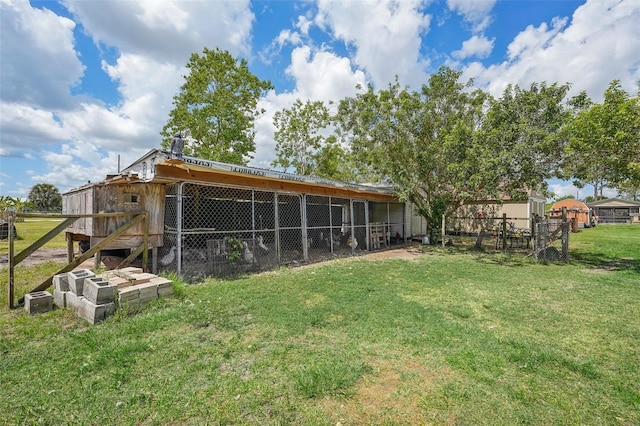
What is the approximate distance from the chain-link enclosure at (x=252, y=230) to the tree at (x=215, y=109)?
7133 mm

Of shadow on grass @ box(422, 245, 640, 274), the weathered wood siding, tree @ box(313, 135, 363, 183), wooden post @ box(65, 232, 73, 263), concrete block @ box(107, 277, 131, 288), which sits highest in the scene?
tree @ box(313, 135, 363, 183)

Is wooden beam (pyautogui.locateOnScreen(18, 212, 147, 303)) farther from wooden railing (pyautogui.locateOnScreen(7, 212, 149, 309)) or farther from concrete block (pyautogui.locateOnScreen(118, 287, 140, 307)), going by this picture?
concrete block (pyautogui.locateOnScreen(118, 287, 140, 307))

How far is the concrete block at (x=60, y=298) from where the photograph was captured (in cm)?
438

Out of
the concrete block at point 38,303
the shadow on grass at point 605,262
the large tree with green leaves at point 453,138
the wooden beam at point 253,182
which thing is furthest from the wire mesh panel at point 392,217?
the concrete block at point 38,303

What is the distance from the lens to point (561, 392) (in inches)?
97.6

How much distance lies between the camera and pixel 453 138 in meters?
10.5

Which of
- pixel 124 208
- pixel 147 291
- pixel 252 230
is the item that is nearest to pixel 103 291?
pixel 147 291

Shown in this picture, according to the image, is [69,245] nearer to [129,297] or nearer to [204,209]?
[204,209]

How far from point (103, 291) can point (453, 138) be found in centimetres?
1073

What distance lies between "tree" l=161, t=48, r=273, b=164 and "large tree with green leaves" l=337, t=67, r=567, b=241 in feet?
24.3

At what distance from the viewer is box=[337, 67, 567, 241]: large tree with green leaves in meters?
9.76

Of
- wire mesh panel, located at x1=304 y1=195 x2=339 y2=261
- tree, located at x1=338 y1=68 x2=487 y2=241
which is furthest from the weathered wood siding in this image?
tree, located at x1=338 y1=68 x2=487 y2=241

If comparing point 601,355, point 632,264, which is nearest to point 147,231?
point 601,355

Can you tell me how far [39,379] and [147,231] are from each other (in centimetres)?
377
